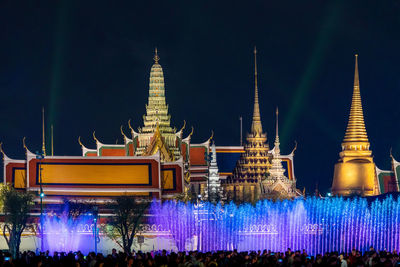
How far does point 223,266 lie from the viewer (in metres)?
37.6

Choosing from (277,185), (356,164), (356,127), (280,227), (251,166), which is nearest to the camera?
(280,227)

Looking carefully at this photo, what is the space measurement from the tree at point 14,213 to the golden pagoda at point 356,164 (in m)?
42.8

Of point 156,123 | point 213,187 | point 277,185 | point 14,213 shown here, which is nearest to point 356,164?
point 277,185

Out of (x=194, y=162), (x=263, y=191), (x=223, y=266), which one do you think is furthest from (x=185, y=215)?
(x=223, y=266)

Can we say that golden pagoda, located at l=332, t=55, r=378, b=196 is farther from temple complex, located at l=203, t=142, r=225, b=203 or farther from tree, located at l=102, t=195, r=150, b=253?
tree, located at l=102, t=195, r=150, b=253

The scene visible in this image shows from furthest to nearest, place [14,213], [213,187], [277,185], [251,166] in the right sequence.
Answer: [251,166] → [277,185] → [213,187] → [14,213]

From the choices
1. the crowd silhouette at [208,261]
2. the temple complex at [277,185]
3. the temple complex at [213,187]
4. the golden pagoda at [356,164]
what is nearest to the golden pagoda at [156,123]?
the temple complex at [277,185]

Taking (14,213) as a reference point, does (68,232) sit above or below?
below

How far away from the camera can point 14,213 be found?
79500mm

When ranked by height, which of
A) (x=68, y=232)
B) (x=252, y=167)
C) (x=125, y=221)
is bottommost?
(x=68, y=232)

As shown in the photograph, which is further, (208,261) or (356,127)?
(356,127)

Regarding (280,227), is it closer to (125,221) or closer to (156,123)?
(125,221)

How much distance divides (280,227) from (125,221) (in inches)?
429

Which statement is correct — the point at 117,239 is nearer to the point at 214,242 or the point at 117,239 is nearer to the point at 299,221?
the point at 214,242
